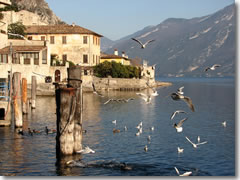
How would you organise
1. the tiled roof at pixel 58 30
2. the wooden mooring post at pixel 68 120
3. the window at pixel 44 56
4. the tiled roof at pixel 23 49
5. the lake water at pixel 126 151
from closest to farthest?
the wooden mooring post at pixel 68 120, the lake water at pixel 126 151, the tiled roof at pixel 23 49, the window at pixel 44 56, the tiled roof at pixel 58 30

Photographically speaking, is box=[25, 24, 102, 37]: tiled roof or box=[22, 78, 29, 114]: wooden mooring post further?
box=[25, 24, 102, 37]: tiled roof

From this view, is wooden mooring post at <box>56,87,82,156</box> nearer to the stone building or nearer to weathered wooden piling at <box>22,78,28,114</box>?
weathered wooden piling at <box>22,78,28,114</box>

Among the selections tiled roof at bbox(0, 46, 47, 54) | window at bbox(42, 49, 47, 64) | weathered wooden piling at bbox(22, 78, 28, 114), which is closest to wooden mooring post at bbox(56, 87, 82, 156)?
weathered wooden piling at bbox(22, 78, 28, 114)

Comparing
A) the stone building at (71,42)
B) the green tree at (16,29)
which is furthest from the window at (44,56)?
the green tree at (16,29)

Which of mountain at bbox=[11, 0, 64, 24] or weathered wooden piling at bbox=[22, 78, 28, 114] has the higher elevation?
mountain at bbox=[11, 0, 64, 24]

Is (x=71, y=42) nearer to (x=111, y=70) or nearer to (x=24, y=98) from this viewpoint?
(x=111, y=70)

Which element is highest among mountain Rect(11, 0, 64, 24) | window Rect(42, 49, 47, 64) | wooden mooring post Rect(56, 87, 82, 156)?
mountain Rect(11, 0, 64, 24)

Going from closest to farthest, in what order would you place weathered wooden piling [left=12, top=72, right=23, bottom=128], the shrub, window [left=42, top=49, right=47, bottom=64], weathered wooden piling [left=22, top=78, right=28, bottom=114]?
weathered wooden piling [left=12, top=72, right=23, bottom=128]
weathered wooden piling [left=22, top=78, right=28, bottom=114]
window [left=42, top=49, right=47, bottom=64]
the shrub

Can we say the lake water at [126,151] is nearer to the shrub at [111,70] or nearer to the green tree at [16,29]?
the shrub at [111,70]

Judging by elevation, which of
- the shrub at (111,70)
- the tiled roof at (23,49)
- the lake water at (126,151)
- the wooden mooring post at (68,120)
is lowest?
the lake water at (126,151)

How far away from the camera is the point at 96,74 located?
88688 millimetres

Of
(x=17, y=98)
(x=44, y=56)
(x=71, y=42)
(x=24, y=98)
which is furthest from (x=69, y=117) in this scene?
(x=71, y=42)

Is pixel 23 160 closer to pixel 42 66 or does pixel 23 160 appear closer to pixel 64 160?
pixel 64 160

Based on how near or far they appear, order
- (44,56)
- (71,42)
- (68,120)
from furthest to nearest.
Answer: (71,42), (44,56), (68,120)
